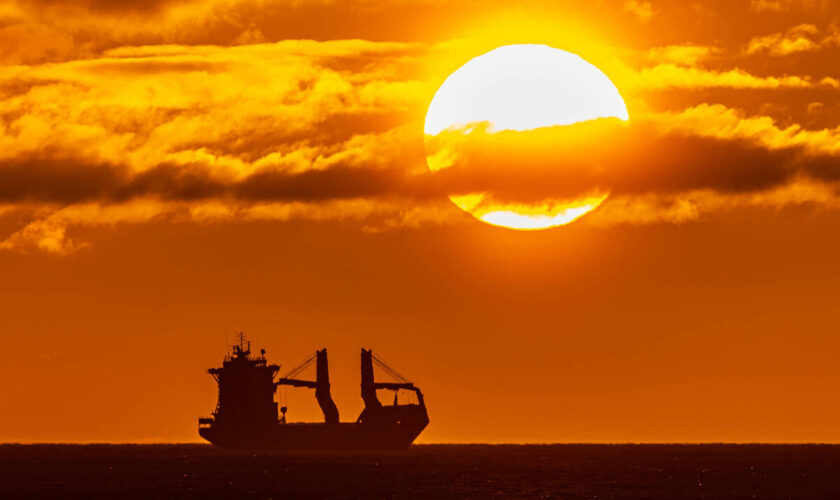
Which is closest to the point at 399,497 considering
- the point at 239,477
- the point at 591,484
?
the point at 591,484

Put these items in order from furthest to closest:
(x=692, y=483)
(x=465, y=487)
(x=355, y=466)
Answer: (x=355, y=466) < (x=692, y=483) < (x=465, y=487)

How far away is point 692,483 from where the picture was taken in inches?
5556

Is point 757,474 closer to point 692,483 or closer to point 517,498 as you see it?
point 692,483

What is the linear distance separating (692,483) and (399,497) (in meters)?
35.6

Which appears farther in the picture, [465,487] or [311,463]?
[311,463]

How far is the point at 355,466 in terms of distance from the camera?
17462cm

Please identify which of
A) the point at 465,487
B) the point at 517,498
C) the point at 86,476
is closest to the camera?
the point at 517,498

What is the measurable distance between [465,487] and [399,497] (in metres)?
16.0

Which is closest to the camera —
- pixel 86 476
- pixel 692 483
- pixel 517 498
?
pixel 517 498

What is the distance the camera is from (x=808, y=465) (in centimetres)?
19700

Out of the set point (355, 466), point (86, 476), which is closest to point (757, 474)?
point (355, 466)

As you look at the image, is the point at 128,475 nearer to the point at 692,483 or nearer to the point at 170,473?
the point at 170,473

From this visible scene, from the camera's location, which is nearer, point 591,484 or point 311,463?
point 591,484

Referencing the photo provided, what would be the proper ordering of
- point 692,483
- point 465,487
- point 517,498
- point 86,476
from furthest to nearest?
point 86,476 → point 692,483 → point 465,487 → point 517,498
